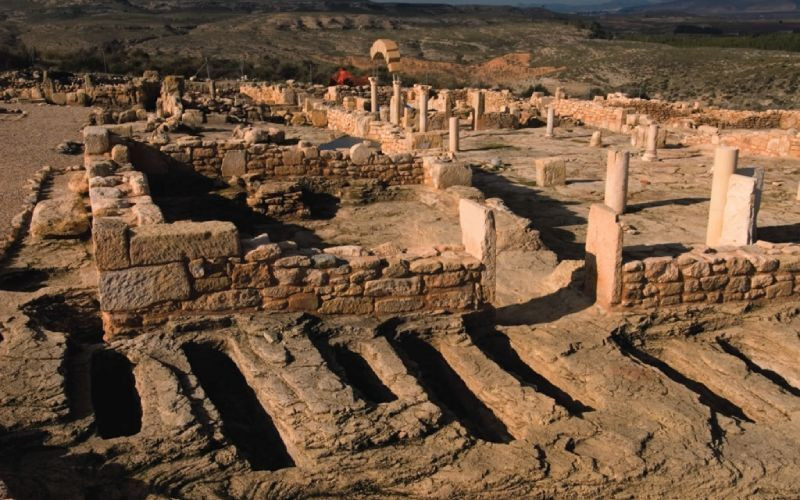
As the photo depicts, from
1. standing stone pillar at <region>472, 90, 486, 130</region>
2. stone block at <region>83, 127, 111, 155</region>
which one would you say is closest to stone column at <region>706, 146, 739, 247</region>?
stone block at <region>83, 127, 111, 155</region>

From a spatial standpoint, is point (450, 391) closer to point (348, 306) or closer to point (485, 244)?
point (348, 306)

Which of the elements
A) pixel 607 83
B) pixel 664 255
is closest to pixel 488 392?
pixel 664 255

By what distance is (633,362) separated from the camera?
625 centimetres

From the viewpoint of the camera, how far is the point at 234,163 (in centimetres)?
1359

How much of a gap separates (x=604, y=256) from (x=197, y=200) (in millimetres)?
7547

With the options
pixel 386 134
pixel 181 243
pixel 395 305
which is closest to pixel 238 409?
pixel 181 243

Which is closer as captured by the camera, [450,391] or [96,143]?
[450,391]

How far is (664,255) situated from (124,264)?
16.3 ft

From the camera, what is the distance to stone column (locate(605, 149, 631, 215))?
1327 centimetres

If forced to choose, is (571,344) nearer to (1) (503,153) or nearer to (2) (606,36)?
(1) (503,153)

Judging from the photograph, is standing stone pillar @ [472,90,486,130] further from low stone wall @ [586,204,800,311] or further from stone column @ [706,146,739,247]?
low stone wall @ [586,204,800,311]

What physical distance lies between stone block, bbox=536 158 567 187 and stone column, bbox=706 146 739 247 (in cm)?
534

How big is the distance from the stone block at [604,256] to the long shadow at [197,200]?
466 cm

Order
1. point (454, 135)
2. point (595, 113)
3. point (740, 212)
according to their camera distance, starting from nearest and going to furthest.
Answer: point (740, 212), point (454, 135), point (595, 113)
